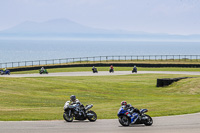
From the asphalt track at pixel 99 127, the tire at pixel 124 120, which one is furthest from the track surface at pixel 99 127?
the tire at pixel 124 120

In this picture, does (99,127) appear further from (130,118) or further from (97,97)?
(97,97)

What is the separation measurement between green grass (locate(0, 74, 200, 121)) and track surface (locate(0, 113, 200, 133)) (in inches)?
75.8

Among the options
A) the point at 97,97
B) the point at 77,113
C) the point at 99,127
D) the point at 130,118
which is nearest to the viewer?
the point at 99,127

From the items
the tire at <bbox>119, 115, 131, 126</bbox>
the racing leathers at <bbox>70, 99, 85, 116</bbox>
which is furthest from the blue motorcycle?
the racing leathers at <bbox>70, 99, 85, 116</bbox>

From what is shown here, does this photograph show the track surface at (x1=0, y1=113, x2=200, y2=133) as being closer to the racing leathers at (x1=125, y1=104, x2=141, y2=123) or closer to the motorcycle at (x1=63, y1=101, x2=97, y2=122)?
the motorcycle at (x1=63, y1=101, x2=97, y2=122)

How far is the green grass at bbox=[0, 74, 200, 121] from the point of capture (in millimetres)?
23156

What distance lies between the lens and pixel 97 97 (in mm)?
33656

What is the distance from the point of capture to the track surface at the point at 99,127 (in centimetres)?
1684

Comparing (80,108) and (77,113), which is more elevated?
(80,108)

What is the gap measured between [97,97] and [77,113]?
14312mm

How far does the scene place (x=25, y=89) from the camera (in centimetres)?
3519

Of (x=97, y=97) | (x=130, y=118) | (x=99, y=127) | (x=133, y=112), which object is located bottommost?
(x=97, y=97)

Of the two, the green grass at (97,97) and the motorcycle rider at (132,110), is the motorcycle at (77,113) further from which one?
the motorcycle rider at (132,110)

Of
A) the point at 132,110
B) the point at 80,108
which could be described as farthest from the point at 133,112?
the point at 80,108
